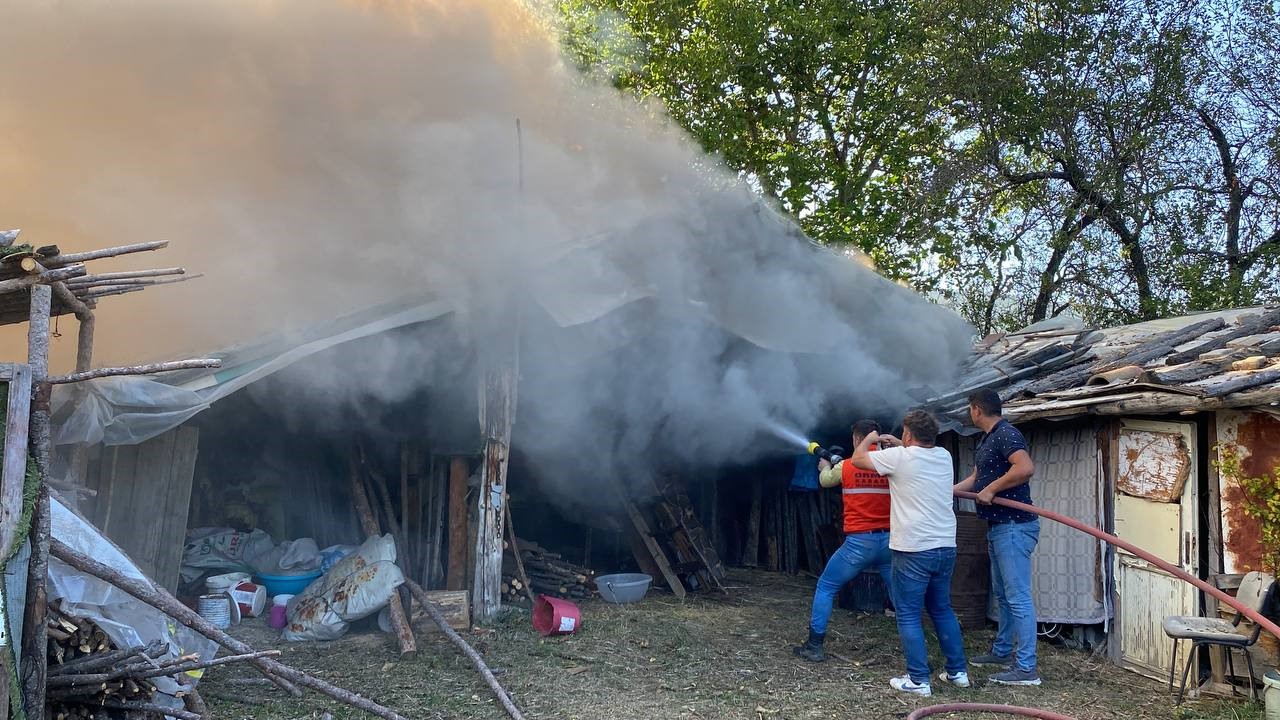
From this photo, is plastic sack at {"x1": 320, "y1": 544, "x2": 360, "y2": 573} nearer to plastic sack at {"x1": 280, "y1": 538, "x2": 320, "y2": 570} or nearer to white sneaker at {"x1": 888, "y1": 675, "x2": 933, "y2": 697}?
plastic sack at {"x1": 280, "y1": 538, "x2": 320, "y2": 570}

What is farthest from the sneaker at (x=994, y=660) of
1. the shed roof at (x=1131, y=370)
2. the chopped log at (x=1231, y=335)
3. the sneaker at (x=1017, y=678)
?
the chopped log at (x=1231, y=335)

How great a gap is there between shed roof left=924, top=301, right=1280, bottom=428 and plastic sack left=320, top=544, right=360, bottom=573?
19.5 feet

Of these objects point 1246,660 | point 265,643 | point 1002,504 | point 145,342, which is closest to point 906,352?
point 1002,504

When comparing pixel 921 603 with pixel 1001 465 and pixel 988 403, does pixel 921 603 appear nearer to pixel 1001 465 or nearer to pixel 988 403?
pixel 1001 465

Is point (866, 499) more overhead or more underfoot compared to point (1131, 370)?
more underfoot

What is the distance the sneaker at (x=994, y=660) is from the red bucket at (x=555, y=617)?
3.22m

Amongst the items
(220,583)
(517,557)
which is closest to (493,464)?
(517,557)

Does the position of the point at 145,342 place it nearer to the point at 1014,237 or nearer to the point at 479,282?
the point at 479,282

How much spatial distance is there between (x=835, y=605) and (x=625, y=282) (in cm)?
415

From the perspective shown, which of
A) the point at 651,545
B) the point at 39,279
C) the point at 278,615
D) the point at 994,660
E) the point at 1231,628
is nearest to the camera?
the point at 39,279

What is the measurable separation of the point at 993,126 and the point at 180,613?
635 inches

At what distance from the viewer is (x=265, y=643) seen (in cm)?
688

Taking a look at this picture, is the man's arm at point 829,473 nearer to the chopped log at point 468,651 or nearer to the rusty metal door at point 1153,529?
the rusty metal door at point 1153,529

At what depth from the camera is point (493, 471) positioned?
25.5 ft
